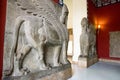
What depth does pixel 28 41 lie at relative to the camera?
1.89 metres

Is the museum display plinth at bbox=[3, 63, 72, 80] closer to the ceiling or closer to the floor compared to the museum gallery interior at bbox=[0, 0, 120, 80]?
closer to the floor

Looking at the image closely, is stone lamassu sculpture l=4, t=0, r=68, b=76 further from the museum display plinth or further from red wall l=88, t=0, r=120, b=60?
red wall l=88, t=0, r=120, b=60

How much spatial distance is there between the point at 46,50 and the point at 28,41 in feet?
1.90

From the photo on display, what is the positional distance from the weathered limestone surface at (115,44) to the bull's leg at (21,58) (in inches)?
195

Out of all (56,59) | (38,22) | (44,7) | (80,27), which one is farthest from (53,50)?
(80,27)

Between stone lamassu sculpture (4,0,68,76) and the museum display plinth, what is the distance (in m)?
0.08

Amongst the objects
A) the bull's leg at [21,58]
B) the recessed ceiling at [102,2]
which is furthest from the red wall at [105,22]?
the bull's leg at [21,58]

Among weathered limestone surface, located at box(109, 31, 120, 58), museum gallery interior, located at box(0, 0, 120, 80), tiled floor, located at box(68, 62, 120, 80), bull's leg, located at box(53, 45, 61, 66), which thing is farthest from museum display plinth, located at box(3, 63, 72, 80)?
weathered limestone surface, located at box(109, 31, 120, 58)

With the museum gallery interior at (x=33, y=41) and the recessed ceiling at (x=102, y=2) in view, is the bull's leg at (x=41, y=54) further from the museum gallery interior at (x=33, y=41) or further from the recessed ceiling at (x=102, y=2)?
the recessed ceiling at (x=102, y=2)

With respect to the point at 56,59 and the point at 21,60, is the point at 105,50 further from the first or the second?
the point at 21,60

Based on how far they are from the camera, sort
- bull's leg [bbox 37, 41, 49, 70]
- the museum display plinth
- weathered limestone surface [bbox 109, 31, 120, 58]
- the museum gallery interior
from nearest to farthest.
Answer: the museum gallery interior, the museum display plinth, bull's leg [bbox 37, 41, 49, 70], weathered limestone surface [bbox 109, 31, 120, 58]

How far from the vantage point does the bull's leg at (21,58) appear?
67.1 inches

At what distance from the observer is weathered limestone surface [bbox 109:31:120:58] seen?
17.9 ft

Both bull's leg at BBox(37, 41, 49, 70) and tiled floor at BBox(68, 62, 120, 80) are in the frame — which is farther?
tiled floor at BBox(68, 62, 120, 80)
